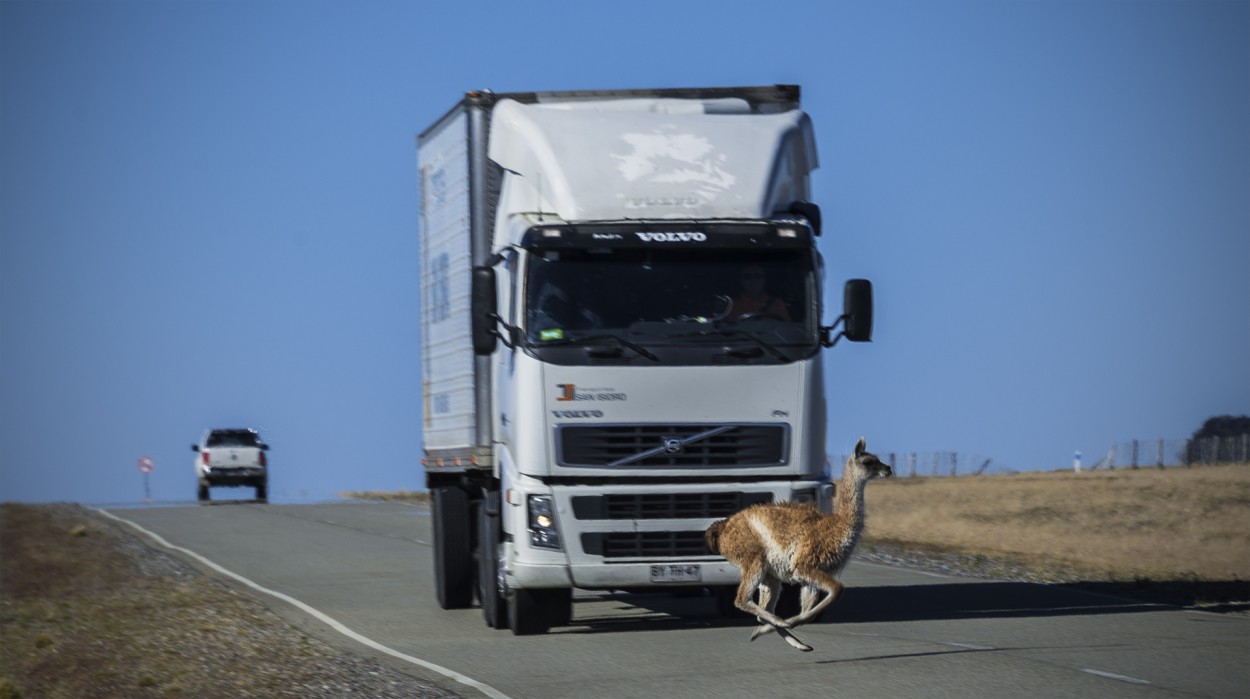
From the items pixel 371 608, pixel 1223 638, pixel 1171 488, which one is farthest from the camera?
pixel 1171 488

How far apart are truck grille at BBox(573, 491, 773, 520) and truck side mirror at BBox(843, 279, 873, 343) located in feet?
5.13

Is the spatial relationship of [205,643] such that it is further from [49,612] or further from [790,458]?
[790,458]

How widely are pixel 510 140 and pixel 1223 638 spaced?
291 inches

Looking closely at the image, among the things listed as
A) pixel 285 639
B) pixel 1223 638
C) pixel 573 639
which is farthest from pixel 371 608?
pixel 1223 638

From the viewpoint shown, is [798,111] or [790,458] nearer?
[790,458]

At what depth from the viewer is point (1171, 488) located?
1773 inches

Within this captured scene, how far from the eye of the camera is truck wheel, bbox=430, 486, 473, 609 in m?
17.5

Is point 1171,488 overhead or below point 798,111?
below

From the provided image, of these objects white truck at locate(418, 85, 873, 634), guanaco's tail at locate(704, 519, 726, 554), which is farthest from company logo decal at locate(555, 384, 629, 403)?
guanaco's tail at locate(704, 519, 726, 554)

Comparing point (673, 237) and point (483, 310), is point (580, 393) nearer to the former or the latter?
point (483, 310)

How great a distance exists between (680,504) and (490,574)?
7.33 ft

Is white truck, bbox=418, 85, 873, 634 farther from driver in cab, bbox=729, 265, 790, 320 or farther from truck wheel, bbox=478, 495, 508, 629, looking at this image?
truck wheel, bbox=478, 495, 508, 629

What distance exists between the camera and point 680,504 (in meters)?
14.4

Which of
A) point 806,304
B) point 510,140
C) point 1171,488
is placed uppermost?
point 510,140
